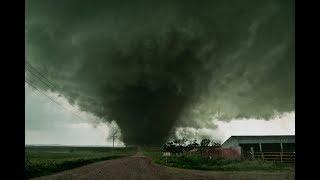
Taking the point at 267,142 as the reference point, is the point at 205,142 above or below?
below

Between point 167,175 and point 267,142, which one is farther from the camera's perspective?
point 267,142

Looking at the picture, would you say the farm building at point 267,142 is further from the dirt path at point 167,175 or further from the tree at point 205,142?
the tree at point 205,142

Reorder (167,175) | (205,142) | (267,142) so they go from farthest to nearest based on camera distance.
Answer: (205,142)
(267,142)
(167,175)

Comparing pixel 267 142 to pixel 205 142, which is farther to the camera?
pixel 205 142

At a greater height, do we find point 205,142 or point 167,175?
point 167,175

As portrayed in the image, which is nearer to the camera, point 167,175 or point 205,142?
point 167,175

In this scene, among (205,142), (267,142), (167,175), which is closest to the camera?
(167,175)

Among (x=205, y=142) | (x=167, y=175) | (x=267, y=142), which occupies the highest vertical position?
(x=267, y=142)

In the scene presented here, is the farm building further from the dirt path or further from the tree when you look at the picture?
the tree

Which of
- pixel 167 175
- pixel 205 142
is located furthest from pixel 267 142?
pixel 205 142

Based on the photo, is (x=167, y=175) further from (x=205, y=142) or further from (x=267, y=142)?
(x=205, y=142)

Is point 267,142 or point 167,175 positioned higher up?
point 267,142
